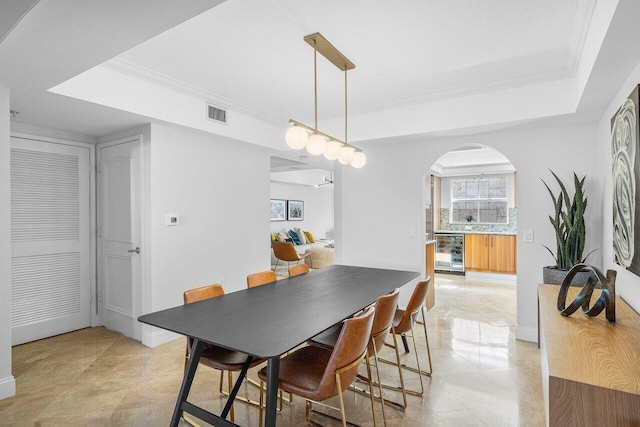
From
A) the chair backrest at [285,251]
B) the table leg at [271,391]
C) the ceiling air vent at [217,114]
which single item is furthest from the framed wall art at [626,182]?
the chair backrest at [285,251]

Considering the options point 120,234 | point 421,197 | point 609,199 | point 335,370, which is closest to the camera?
point 335,370

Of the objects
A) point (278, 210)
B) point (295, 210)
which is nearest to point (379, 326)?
point (278, 210)

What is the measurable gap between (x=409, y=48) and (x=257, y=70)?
1.25m

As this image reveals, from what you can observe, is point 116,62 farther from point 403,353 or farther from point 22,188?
point 403,353

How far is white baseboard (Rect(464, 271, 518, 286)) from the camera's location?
6.32 m

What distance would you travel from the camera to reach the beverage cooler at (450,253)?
671 cm

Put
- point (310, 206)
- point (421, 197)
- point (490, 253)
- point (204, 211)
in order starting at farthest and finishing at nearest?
point (310, 206)
point (490, 253)
point (421, 197)
point (204, 211)

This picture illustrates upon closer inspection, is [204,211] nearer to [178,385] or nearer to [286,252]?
[178,385]

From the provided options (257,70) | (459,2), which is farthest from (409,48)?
(257,70)

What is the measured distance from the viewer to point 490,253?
21.9ft

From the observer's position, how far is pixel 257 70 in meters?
2.89

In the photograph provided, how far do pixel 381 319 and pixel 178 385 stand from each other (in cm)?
167

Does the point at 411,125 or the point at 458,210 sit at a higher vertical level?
the point at 411,125

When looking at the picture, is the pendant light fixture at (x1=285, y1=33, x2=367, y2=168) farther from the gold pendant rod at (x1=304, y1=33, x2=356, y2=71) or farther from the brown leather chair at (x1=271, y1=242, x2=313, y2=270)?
the brown leather chair at (x1=271, y1=242, x2=313, y2=270)
